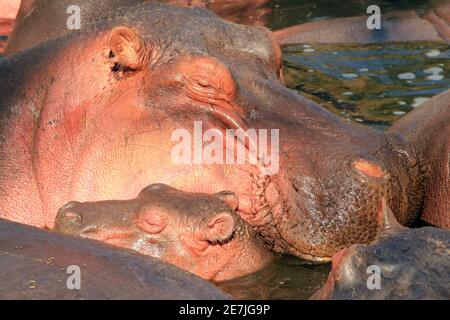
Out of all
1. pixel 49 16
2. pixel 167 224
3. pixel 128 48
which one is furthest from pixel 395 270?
pixel 49 16

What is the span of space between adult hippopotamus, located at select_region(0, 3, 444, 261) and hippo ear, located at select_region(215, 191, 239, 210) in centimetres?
9

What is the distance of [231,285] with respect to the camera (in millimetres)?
4223


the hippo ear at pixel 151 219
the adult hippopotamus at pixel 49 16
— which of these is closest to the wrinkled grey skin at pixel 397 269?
the hippo ear at pixel 151 219

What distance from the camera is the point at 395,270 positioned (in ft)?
10.3

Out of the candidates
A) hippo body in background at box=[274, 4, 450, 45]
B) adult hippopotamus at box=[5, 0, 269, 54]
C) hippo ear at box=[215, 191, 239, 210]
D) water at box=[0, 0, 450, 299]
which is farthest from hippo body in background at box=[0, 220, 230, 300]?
hippo body in background at box=[274, 4, 450, 45]

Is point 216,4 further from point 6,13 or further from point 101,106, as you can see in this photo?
point 101,106

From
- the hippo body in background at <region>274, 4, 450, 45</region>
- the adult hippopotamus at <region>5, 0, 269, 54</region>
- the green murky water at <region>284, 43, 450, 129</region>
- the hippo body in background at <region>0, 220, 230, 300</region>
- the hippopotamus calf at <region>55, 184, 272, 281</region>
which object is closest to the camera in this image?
the hippo body in background at <region>0, 220, 230, 300</region>

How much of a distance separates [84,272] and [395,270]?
2.97 ft

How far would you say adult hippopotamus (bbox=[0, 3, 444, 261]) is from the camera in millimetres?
4199

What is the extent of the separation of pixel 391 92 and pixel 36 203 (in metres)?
3.60

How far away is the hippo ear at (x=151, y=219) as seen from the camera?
13.3 ft

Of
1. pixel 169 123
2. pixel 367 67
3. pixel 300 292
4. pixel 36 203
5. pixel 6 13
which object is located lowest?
pixel 300 292

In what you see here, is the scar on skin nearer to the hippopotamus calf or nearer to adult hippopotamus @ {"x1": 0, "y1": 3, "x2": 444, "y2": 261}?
adult hippopotamus @ {"x1": 0, "y1": 3, "x2": 444, "y2": 261}
